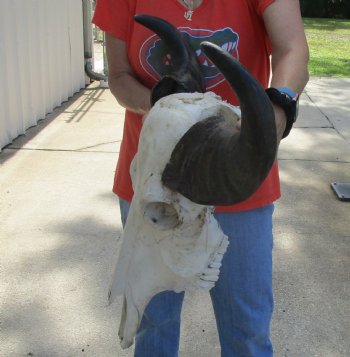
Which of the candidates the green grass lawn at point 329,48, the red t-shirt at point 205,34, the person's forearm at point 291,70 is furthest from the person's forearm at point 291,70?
the green grass lawn at point 329,48

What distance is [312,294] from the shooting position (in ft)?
11.8

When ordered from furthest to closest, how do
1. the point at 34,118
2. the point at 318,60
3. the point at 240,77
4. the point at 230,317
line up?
the point at 318,60, the point at 34,118, the point at 230,317, the point at 240,77

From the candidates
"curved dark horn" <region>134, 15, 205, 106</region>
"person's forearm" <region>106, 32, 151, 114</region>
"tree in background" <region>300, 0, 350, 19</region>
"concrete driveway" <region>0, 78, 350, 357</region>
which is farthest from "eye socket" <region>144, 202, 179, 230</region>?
"tree in background" <region>300, 0, 350, 19</region>

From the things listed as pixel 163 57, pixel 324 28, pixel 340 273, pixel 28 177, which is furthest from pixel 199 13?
pixel 324 28

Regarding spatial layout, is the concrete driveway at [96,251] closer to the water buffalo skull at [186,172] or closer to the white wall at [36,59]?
the white wall at [36,59]

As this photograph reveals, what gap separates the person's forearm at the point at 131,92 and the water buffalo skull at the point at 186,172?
1.04 ft

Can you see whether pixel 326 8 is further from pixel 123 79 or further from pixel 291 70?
pixel 291 70

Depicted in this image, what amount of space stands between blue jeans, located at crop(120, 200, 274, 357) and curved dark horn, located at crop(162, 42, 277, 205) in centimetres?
78

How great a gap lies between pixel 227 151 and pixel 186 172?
0.14m

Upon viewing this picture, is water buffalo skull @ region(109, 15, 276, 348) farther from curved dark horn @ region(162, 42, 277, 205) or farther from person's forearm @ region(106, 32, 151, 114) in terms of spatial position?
person's forearm @ region(106, 32, 151, 114)

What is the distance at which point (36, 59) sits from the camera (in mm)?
6859

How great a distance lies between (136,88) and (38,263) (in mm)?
2347

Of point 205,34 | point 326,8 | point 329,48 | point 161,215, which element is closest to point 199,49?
point 205,34

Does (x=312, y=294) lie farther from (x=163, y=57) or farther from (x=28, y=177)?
(x=28, y=177)
